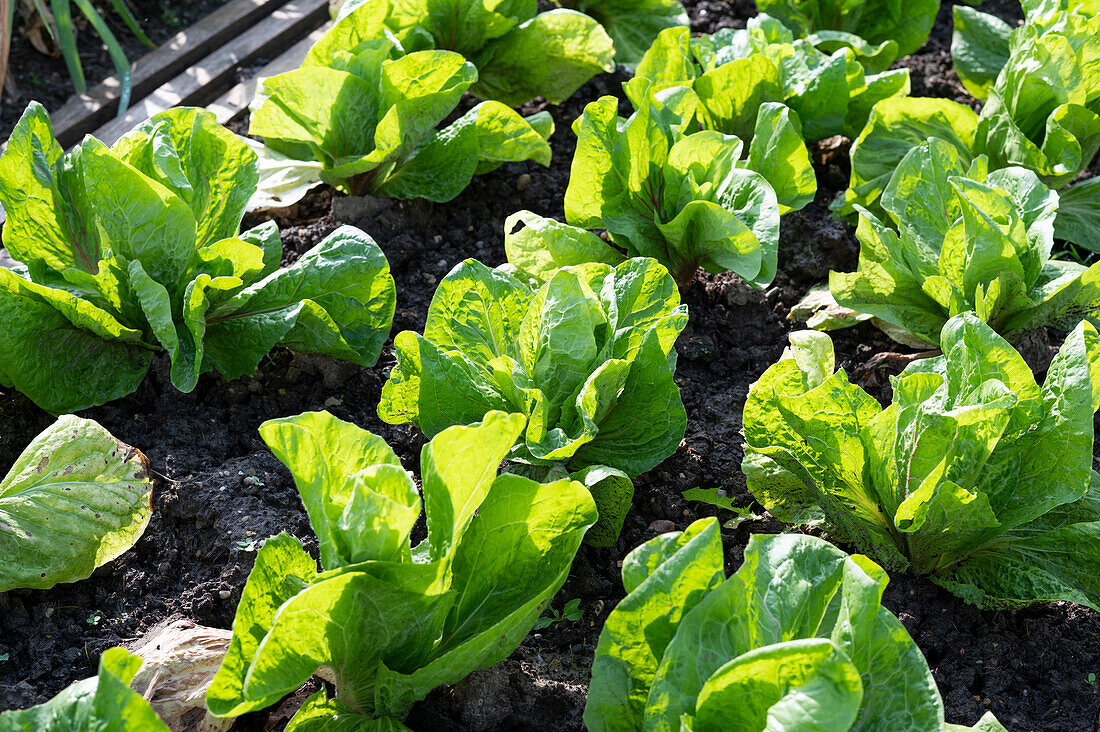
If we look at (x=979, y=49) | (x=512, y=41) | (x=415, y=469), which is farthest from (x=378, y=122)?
(x=979, y=49)

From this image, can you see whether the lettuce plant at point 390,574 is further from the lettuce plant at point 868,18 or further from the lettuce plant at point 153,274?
the lettuce plant at point 868,18

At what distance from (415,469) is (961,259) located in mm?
1439

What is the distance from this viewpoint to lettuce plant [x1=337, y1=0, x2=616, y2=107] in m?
3.37

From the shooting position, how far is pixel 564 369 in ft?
7.04

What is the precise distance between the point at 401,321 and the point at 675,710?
5.14 ft

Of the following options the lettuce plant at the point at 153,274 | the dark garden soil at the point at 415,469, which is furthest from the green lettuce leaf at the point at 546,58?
the lettuce plant at the point at 153,274

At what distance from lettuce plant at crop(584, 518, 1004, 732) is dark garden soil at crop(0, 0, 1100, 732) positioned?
0.33 meters

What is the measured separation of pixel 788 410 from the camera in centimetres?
209

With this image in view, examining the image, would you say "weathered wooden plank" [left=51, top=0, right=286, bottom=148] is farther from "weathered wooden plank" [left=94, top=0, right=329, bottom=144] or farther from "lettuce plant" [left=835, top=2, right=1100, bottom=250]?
"lettuce plant" [left=835, top=2, right=1100, bottom=250]

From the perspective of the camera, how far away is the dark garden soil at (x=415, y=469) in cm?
197

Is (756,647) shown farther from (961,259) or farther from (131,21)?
(131,21)

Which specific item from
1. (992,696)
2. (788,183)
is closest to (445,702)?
(992,696)

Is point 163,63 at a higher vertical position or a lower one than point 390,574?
higher

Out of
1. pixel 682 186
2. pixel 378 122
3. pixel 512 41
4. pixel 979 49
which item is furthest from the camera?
pixel 979 49
